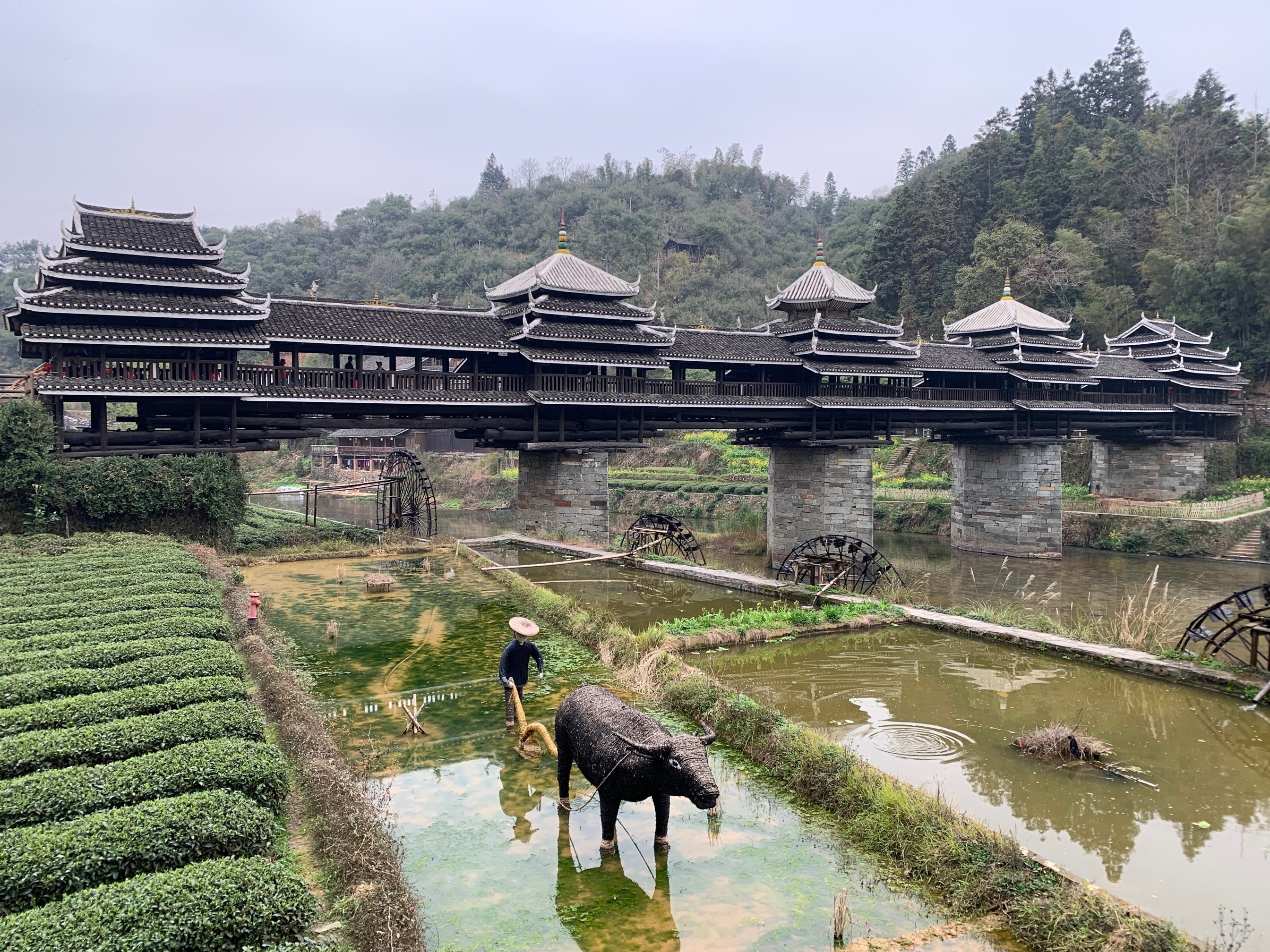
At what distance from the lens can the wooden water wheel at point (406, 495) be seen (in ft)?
101

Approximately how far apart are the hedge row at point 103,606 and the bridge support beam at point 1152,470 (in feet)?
134

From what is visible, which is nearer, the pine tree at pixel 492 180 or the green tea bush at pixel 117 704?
the green tea bush at pixel 117 704

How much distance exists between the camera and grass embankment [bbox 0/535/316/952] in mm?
5246

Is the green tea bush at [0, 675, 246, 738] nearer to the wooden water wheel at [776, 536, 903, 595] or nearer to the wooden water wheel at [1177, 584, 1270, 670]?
the wooden water wheel at [776, 536, 903, 595]

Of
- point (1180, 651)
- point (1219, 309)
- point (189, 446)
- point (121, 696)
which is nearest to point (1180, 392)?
point (1219, 309)

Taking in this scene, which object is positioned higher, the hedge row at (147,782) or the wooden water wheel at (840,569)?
the hedge row at (147,782)

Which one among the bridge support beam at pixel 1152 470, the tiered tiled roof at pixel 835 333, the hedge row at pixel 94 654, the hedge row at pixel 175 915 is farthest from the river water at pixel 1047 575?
the hedge row at pixel 175 915

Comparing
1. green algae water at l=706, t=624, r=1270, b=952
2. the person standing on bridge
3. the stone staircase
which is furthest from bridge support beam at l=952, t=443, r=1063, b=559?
the person standing on bridge

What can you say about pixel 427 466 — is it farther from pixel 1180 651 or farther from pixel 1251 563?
pixel 1180 651

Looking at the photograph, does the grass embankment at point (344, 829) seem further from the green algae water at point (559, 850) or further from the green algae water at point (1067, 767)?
the green algae water at point (1067, 767)

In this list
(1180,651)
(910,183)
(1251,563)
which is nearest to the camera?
(1180,651)

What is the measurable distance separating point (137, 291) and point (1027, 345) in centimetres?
3050

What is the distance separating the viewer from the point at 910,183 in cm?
7562

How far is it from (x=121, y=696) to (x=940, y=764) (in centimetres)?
931
